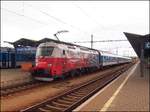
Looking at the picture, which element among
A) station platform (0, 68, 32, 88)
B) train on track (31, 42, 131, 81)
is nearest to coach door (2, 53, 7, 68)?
station platform (0, 68, 32, 88)

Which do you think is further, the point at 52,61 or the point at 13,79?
the point at 13,79

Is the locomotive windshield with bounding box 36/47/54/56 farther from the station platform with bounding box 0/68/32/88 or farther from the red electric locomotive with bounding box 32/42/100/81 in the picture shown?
the station platform with bounding box 0/68/32/88

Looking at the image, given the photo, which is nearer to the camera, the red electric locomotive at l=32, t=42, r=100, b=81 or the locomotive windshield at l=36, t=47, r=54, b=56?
the red electric locomotive at l=32, t=42, r=100, b=81

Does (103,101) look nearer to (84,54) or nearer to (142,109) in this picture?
(142,109)

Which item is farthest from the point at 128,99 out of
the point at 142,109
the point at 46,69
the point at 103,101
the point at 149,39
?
the point at 149,39

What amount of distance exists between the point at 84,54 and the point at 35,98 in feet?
55.6

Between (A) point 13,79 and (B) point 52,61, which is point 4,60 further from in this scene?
(B) point 52,61

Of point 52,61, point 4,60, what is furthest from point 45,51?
point 4,60

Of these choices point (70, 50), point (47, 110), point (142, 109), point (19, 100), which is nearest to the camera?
point (142, 109)

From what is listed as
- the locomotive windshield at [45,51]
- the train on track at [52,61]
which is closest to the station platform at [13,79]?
the train on track at [52,61]

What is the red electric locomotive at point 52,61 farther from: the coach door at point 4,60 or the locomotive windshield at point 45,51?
the coach door at point 4,60

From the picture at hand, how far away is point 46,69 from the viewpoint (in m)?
23.3

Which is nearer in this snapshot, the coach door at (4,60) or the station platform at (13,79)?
the station platform at (13,79)

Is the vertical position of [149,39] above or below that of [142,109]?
above
